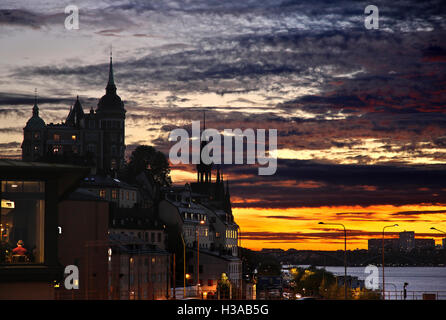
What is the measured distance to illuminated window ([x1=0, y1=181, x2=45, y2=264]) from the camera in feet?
244

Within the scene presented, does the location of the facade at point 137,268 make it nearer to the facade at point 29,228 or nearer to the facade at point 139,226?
the facade at point 139,226

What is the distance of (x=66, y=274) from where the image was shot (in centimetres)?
12081

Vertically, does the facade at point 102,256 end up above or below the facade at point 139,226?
below

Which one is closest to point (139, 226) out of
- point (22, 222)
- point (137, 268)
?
point (137, 268)

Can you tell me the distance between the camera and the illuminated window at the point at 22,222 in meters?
74.3

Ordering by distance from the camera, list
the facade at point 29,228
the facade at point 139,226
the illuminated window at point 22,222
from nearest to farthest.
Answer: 1. the facade at point 29,228
2. the illuminated window at point 22,222
3. the facade at point 139,226

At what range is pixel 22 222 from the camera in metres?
75.8

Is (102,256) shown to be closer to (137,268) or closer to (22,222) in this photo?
(137,268)

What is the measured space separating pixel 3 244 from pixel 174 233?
407 ft

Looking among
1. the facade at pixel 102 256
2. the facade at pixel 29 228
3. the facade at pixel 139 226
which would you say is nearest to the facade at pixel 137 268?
the facade at pixel 102 256
